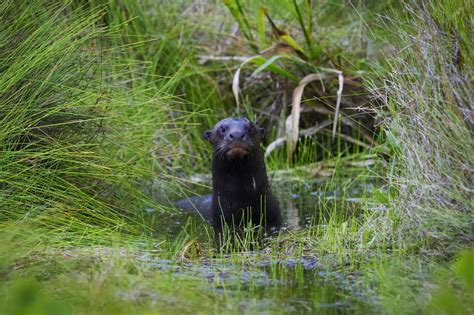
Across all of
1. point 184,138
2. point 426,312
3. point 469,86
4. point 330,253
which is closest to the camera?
point 426,312

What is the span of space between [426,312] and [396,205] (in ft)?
4.68

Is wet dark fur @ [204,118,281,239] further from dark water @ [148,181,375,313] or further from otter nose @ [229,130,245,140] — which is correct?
dark water @ [148,181,375,313]

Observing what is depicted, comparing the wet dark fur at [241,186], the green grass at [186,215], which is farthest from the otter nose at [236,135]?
the green grass at [186,215]

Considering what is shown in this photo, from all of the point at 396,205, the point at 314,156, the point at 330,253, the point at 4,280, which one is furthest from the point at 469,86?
the point at 314,156

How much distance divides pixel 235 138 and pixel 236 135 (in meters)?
0.03

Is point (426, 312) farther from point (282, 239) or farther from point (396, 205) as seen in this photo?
point (282, 239)

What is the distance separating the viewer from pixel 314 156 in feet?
29.3

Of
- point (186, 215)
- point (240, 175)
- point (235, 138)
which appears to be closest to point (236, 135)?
point (235, 138)

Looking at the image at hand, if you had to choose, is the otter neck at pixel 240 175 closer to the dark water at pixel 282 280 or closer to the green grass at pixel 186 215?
the green grass at pixel 186 215

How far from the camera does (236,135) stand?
6852mm

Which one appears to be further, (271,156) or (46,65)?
(271,156)

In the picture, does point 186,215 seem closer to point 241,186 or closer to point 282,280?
point 241,186

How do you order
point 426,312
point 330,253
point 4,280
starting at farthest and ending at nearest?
point 330,253 → point 4,280 → point 426,312

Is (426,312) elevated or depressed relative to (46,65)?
depressed
